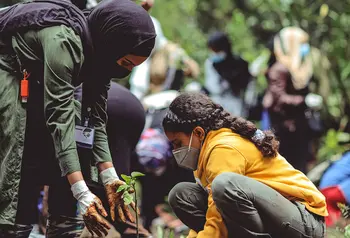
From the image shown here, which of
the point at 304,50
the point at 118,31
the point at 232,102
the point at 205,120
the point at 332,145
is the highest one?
the point at 118,31

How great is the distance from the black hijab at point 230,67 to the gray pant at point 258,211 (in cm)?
397

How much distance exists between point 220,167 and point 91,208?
708mm

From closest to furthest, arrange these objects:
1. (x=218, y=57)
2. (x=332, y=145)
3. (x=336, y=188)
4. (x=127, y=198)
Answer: (x=127, y=198) → (x=336, y=188) → (x=218, y=57) → (x=332, y=145)

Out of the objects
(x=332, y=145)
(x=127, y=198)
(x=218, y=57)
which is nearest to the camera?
(x=127, y=198)

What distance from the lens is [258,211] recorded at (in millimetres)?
3809

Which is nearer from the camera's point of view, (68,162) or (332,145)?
(68,162)

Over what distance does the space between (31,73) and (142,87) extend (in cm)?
397

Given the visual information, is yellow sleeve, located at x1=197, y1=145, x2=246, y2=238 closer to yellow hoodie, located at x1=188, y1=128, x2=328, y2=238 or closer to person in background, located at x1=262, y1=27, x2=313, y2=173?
yellow hoodie, located at x1=188, y1=128, x2=328, y2=238

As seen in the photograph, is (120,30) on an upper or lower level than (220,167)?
upper

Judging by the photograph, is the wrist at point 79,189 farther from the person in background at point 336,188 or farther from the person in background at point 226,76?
the person in background at point 226,76

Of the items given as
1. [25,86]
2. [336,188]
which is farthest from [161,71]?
[25,86]

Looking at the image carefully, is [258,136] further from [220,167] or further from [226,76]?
[226,76]

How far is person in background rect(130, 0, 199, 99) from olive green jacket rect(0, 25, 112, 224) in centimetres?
346

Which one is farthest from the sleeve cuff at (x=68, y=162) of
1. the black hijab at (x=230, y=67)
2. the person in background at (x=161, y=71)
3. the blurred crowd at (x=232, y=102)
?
the black hijab at (x=230, y=67)
